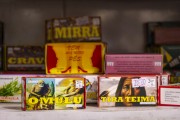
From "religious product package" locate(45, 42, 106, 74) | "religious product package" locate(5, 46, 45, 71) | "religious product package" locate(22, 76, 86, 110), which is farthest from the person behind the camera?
"religious product package" locate(5, 46, 45, 71)

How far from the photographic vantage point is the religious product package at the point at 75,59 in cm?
79

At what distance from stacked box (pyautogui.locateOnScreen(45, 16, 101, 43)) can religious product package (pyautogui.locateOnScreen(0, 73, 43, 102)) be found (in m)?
0.29

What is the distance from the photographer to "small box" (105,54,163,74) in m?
0.75

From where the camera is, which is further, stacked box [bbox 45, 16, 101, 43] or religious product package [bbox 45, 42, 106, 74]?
stacked box [bbox 45, 16, 101, 43]

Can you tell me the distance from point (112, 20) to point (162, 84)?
1.85 feet

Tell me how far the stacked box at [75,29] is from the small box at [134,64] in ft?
0.92

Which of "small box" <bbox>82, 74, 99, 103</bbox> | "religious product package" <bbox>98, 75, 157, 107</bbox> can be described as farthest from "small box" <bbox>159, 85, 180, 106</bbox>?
"small box" <bbox>82, 74, 99, 103</bbox>

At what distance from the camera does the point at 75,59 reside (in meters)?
0.79

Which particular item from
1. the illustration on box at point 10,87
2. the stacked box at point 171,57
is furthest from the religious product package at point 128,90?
the stacked box at point 171,57

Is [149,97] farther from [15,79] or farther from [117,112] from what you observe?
[15,79]

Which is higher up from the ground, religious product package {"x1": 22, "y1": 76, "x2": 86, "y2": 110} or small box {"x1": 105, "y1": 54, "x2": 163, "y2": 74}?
small box {"x1": 105, "y1": 54, "x2": 163, "y2": 74}

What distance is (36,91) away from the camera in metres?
0.67

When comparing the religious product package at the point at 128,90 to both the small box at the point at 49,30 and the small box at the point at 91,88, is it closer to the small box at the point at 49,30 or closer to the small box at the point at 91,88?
the small box at the point at 91,88

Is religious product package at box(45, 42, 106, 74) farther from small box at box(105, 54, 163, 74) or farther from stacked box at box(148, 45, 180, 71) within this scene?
stacked box at box(148, 45, 180, 71)
